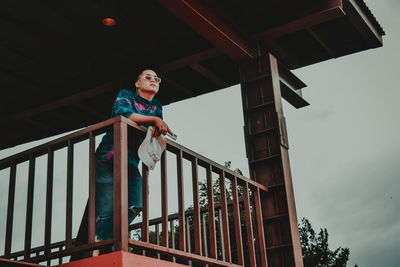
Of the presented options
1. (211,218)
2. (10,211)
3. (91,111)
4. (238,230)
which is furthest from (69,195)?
(91,111)

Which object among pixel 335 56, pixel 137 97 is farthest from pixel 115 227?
pixel 335 56

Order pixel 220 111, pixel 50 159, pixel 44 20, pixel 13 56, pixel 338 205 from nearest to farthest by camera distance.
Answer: pixel 50 159 → pixel 44 20 → pixel 13 56 → pixel 220 111 → pixel 338 205

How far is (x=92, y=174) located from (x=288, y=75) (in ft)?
14.9

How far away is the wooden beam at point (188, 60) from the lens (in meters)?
8.06

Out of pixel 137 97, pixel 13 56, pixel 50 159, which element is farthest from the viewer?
pixel 13 56

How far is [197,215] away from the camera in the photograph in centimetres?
563

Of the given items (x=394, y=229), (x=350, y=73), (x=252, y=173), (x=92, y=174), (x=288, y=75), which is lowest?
(x=92, y=174)

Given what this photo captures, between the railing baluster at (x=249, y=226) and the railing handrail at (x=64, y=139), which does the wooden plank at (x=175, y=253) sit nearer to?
the railing baluster at (x=249, y=226)

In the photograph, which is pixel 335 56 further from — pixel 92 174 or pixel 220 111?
pixel 220 111

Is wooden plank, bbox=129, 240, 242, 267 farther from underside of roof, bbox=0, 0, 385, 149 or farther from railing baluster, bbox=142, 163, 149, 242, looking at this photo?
underside of roof, bbox=0, 0, 385, 149

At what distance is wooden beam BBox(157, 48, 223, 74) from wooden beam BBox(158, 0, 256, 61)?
1.09 ft

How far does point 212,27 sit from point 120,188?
10.1 feet

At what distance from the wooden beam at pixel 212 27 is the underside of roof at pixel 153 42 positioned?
0.01 meters

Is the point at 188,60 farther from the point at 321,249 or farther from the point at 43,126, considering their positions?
the point at 321,249
